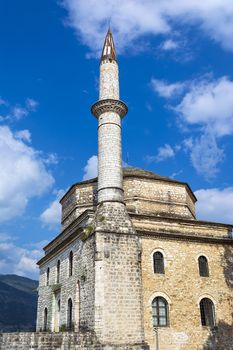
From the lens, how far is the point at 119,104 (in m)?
16.6

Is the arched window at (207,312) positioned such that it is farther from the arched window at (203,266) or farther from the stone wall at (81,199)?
the stone wall at (81,199)

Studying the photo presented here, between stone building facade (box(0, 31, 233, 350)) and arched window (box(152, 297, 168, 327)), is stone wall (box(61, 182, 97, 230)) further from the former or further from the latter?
arched window (box(152, 297, 168, 327))

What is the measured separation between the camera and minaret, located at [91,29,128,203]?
49.9 ft

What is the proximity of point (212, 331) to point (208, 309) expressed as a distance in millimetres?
878

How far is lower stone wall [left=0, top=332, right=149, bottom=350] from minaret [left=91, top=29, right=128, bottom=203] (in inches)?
209

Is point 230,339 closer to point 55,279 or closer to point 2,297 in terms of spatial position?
point 55,279

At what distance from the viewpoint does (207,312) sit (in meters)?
15.3

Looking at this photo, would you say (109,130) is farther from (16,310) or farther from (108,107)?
(16,310)

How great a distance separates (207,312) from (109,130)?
884 centimetres

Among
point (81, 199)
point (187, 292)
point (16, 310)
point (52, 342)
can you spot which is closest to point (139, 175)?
point (81, 199)

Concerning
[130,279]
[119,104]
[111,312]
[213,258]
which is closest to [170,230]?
[213,258]

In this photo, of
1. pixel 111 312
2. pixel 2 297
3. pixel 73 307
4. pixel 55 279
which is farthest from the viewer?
pixel 2 297

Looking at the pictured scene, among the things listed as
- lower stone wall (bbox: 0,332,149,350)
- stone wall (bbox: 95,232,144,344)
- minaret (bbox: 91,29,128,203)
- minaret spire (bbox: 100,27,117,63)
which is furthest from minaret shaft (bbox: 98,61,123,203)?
lower stone wall (bbox: 0,332,149,350)

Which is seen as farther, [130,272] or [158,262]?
[158,262]
